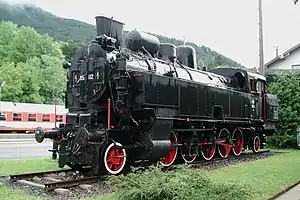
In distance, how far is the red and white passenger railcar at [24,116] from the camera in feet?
103

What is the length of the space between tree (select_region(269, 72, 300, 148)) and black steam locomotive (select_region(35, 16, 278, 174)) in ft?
27.6

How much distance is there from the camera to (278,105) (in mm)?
20516

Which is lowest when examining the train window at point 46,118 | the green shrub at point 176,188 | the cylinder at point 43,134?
the green shrub at point 176,188

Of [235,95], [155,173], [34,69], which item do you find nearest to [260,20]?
[235,95]

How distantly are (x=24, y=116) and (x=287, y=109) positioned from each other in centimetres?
2134

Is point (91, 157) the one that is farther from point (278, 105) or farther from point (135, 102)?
point (278, 105)

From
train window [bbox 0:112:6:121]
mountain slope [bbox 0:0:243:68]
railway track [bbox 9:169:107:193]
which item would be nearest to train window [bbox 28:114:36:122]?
train window [bbox 0:112:6:121]

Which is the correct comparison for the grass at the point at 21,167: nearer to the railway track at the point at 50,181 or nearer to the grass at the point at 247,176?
the grass at the point at 247,176

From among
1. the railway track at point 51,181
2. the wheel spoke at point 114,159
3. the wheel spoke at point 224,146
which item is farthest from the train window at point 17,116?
the wheel spoke at point 114,159

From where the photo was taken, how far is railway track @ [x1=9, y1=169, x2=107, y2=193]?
8.08 meters

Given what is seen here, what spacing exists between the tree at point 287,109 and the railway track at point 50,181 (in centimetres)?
1405

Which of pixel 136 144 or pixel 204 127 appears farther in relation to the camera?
pixel 204 127

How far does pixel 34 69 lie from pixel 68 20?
11209cm

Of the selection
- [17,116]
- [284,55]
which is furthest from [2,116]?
[284,55]
